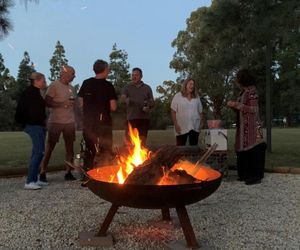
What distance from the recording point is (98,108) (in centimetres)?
590

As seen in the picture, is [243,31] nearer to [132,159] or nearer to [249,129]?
[249,129]

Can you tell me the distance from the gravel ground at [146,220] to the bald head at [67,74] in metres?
1.56

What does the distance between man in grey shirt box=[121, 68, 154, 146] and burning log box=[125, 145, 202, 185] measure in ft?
10.3

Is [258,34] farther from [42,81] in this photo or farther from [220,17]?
[42,81]

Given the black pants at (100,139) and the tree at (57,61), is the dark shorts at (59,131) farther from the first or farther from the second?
the tree at (57,61)

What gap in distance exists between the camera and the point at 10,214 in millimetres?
4594

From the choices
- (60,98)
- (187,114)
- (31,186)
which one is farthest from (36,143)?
(187,114)

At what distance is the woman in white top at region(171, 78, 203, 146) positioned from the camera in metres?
6.78

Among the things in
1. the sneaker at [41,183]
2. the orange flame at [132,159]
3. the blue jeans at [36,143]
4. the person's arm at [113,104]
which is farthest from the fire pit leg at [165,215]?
the sneaker at [41,183]

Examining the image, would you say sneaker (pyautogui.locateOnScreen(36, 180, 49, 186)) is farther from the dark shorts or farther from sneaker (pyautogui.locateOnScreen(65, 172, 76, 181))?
the dark shorts

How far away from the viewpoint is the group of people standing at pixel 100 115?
5883mm

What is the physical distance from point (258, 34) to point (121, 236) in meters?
6.39

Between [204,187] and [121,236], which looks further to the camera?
[121,236]

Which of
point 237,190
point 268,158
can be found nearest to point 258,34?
point 268,158
